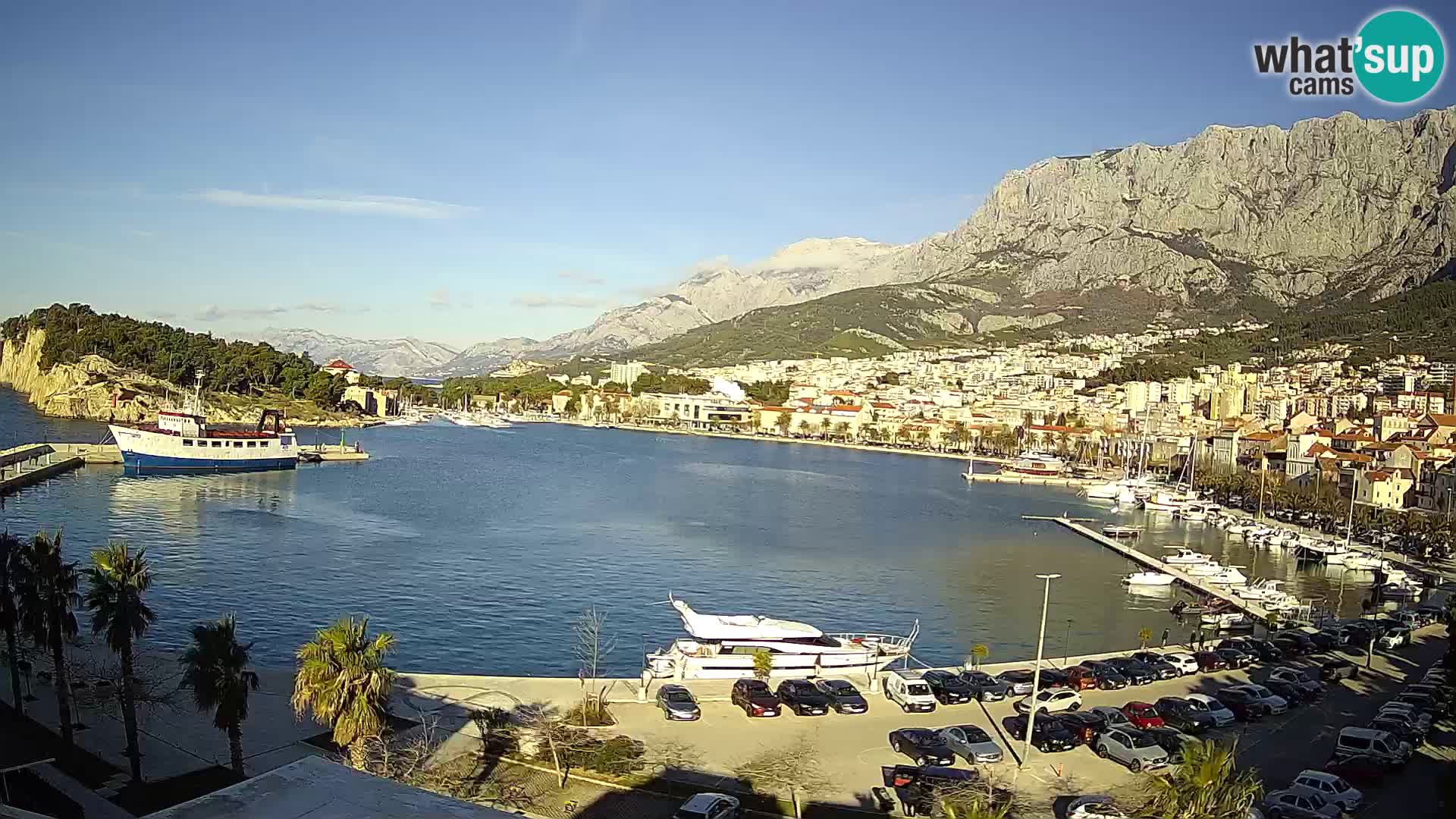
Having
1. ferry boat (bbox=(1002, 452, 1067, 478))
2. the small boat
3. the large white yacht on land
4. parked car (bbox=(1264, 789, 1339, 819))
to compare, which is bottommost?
the small boat

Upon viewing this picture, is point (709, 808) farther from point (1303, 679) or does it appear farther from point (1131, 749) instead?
point (1303, 679)

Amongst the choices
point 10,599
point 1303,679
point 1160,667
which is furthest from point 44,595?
point 1303,679

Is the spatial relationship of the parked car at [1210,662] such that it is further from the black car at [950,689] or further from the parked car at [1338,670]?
the black car at [950,689]

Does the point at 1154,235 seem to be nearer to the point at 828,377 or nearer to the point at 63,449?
the point at 828,377

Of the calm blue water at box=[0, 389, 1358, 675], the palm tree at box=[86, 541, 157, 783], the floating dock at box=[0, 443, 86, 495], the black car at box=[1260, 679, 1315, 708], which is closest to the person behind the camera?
the palm tree at box=[86, 541, 157, 783]

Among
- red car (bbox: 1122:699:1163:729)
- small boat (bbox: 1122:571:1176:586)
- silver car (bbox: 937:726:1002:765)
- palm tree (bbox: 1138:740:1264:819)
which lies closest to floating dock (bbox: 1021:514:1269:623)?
small boat (bbox: 1122:571:1176:586)

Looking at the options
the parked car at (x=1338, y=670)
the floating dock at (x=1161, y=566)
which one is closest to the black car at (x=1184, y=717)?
the parked car at (x=1338, y=670)

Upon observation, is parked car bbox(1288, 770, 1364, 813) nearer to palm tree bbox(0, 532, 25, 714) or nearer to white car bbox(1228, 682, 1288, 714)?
white car bbox(1228, 682, 1288, 714)
